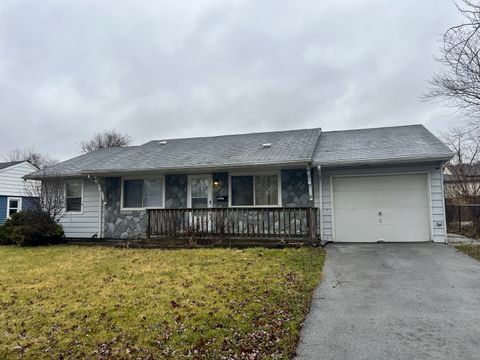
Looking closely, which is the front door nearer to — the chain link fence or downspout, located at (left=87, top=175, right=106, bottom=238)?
downspout, located at (left=87, top=175, right=106, bottom=238)

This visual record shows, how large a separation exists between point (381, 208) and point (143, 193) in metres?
7.84

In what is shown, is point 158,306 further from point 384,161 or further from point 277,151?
point 277,151

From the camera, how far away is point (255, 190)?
10.9 meters

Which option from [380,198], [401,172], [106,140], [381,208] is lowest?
[381,208]

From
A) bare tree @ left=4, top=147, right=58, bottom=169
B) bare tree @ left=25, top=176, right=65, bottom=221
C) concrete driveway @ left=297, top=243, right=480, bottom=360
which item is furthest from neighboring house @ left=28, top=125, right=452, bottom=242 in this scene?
bare tree @ left=4, top=147, right=58, bottom=169

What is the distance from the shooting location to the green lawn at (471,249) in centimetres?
755

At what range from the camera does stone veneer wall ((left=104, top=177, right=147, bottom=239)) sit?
11.8 metres

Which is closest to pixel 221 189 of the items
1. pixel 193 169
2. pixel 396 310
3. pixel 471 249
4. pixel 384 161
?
pixel 193 169

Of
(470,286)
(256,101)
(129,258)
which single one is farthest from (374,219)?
(256,101)

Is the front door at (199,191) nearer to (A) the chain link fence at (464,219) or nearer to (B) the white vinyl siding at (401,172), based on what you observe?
(B) the white vinyl siding at (401,172)

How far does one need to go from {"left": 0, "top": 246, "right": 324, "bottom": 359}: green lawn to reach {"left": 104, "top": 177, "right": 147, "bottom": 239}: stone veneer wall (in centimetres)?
364

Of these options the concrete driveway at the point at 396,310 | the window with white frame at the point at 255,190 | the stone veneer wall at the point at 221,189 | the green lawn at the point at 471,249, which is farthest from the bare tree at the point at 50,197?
the green lawn at the point at 471,249

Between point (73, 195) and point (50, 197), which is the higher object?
point (73, 195)

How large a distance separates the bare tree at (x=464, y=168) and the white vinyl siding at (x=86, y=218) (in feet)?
39.6
